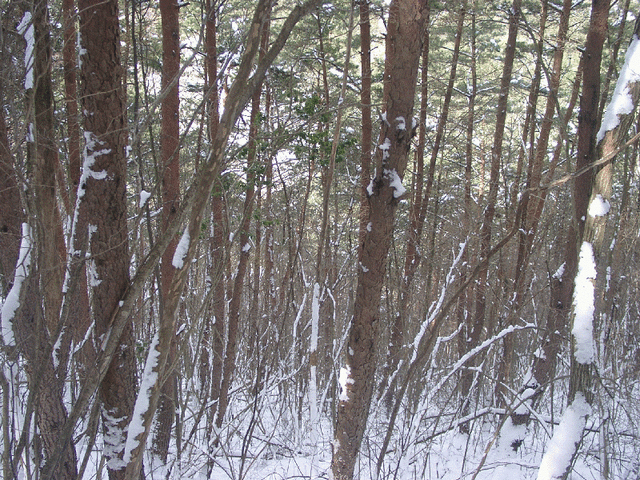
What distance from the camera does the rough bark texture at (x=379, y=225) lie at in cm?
338

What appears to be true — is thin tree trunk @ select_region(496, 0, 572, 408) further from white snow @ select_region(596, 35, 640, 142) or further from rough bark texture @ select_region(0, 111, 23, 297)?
rough bark texture @ select_region(0, 111, 23, 297)

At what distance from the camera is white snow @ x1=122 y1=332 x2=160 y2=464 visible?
1963 millimetres

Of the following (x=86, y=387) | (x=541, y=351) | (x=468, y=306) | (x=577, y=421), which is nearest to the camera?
(x=86, y=387)

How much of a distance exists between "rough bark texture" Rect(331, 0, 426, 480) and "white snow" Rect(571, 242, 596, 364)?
59.7 inches

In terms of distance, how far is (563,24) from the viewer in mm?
6703

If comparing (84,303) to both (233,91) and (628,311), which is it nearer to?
(233,91)

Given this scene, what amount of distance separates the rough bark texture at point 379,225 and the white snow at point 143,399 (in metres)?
2.05

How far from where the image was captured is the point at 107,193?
2475 millimetres

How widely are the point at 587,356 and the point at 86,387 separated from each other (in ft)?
11.1

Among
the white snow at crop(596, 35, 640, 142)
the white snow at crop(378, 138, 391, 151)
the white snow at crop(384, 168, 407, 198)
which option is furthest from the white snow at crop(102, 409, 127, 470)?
the white snow at crop(596, 35, 640, 142)

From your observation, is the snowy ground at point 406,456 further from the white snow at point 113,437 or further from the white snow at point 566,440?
the white snow at point 113,437

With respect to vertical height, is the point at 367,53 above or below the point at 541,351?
above

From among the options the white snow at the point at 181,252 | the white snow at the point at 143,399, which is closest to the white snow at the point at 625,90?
the white snow at the point at 181,252

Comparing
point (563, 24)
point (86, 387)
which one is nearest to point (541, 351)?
point (563, 24)
